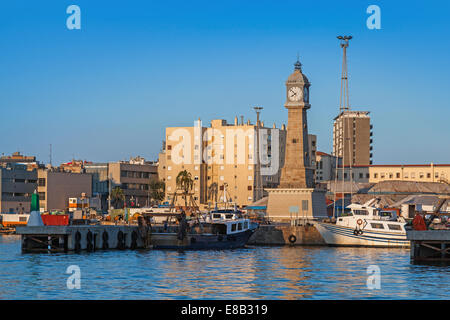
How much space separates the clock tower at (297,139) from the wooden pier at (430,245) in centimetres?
4934

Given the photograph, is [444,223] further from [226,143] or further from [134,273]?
[226,143]

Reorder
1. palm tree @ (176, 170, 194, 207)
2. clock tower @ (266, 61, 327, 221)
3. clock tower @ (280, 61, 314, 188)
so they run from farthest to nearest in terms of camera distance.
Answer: palm tree @ (176, 170, 194, 207) < clock tower @ (266, 61, 327, 221) < clock tower @ (280, 61, 314, 188)

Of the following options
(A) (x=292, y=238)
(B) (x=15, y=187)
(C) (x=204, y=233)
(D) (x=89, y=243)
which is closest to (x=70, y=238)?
(D) (x=89, y=243)

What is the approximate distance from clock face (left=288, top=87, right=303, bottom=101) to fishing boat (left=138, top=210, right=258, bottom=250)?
27207mm

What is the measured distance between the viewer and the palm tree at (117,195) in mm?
185875

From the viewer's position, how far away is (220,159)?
19762 cm

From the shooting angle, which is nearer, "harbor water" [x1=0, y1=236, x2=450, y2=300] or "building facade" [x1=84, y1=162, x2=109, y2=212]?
"harbor water" [x1=0, y1=236, x2=450, y2=300]

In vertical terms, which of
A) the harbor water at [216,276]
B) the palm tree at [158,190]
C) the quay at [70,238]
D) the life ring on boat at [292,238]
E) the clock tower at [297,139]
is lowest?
the harbor water at [216,276]

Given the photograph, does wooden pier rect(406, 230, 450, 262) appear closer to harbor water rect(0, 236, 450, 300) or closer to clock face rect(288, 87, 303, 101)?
harbor water rect(0, 236, 450, 300)

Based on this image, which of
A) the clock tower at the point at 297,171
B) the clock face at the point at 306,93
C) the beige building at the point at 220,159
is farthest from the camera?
the beige building at the point at 220,159

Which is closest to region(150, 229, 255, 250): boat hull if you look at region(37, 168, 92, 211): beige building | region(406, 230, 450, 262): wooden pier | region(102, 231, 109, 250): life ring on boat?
region(102, 231, 109, 250): life ring on boat

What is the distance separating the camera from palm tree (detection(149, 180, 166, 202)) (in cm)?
19581

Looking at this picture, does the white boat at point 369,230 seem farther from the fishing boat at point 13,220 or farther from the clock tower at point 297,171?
the fishing boat at point 13,220

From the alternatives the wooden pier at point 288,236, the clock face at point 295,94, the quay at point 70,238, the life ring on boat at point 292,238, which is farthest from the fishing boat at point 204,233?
the clock face at point 295,94
